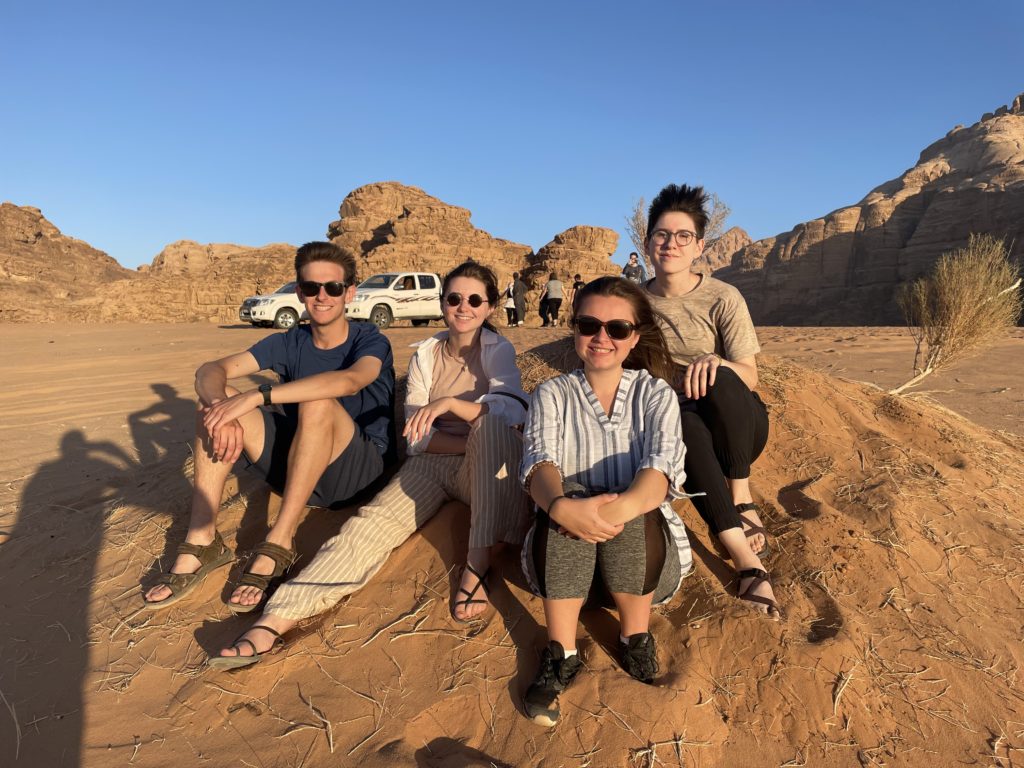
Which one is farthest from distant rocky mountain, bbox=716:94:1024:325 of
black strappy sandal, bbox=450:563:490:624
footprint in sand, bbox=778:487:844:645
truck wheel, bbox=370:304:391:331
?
black strappy sandal, bbox=450:563:490:624

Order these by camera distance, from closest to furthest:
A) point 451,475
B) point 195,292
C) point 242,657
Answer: point 242,657 < point 451,475 < point 195,292

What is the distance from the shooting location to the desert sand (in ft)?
6.26

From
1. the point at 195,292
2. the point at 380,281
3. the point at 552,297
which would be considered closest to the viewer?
the point at 552,297

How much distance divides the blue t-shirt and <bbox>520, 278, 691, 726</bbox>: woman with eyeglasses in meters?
1.18

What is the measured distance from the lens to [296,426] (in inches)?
113

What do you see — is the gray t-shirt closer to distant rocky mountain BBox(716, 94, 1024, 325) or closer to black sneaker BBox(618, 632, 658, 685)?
black sneaker BBox(618, 632, 658, 685)

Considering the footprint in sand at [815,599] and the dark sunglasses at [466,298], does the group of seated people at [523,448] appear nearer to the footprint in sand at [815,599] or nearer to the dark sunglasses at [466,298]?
the dark sunglasses at [466,298]

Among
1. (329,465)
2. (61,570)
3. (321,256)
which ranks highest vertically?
(321,256)

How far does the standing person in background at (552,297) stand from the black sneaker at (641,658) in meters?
14.8

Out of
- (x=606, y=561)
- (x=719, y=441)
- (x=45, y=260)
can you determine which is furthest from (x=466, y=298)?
(x=45, y=260)

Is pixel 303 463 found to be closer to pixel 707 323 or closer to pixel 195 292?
pixel 707 323

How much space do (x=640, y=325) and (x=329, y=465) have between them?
1530mm

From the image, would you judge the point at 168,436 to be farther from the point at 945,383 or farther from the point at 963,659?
the point at 945,383

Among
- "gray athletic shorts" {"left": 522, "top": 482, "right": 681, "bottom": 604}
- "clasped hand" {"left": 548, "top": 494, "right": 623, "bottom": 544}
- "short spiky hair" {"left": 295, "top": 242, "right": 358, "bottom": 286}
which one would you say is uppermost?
"short spiky hair" {"left": 295, "top": 242, "right": 358, "bottom": 286}
